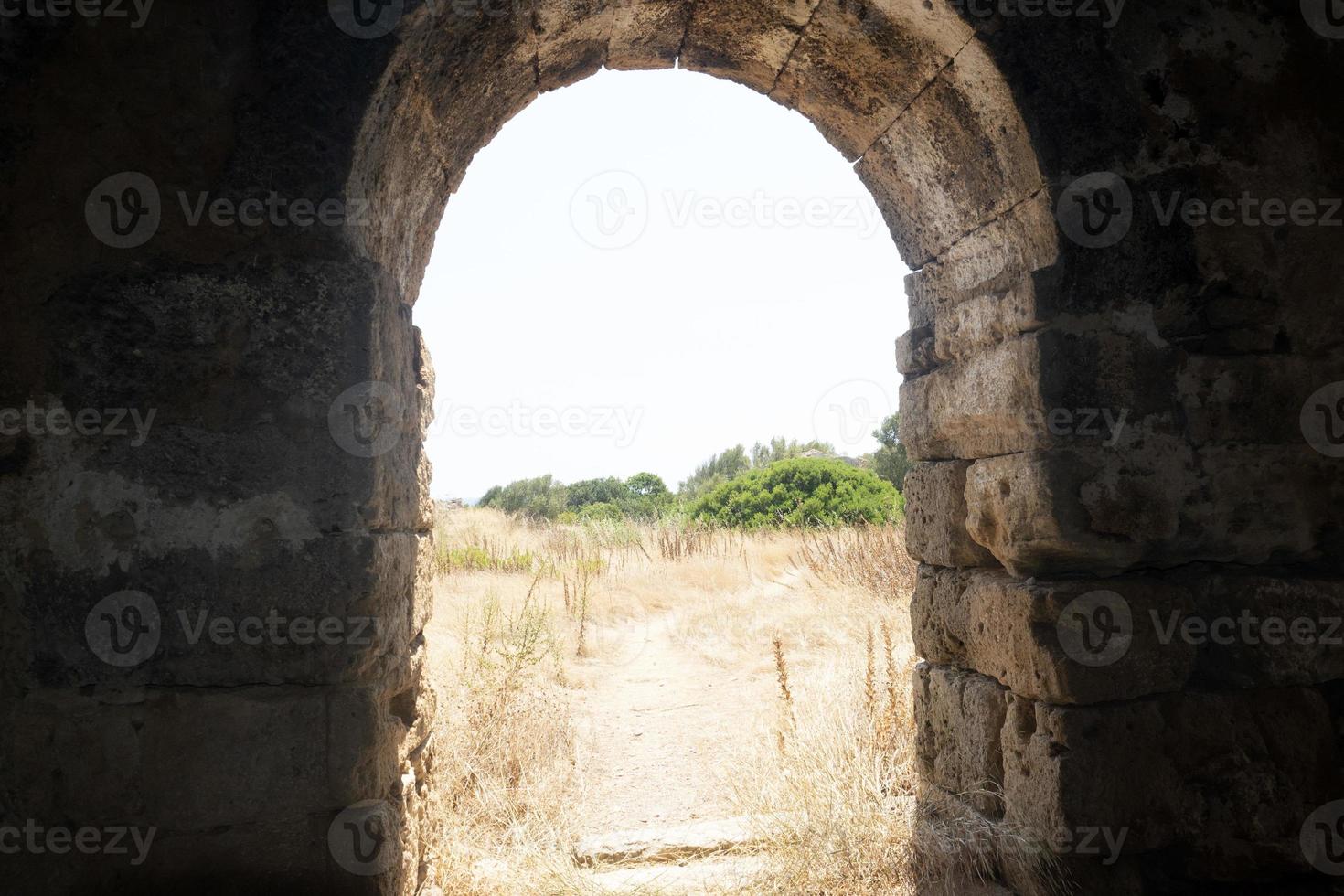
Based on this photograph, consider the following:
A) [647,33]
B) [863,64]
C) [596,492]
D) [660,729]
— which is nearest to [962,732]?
[863,64]

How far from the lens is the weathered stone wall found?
84.5 inches

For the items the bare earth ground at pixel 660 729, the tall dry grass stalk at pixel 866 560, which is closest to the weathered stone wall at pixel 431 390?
the bare earth ground at pixel 660 729

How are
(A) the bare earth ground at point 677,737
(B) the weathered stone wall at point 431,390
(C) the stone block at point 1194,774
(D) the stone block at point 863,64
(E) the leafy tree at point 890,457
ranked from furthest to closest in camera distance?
(E) the leafy tree at point 890,457 → (A) the bare earth ground at point 677,737 → (D) the stone block at point 863,64 → (C) the stone block at point 1194,774 → (B) the weathered stone wall at point 431,390

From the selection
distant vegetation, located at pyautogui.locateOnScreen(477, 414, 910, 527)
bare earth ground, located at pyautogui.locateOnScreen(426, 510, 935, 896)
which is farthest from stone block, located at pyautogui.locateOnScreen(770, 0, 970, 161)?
distant vegetation, located at pyautogui.locateOnScreen(477, 414, 910, 527)

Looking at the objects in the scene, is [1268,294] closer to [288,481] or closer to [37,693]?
[288,481]

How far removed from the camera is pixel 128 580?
7.04 feet

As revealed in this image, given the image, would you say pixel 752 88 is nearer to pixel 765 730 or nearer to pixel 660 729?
pixel 765 730

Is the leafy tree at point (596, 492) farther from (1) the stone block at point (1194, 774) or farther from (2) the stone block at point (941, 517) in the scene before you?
(1) the stone block at point (1194, 774)

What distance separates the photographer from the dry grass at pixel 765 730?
2.89 meters

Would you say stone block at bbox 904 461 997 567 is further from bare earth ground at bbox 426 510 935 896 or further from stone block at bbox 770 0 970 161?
stone block at bbox 770 0 970 161

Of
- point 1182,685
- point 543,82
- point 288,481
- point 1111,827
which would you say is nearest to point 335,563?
point 288,481

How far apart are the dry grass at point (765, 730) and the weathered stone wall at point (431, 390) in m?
0.30

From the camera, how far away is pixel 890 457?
51.9ft

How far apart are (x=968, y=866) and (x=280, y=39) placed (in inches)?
120
